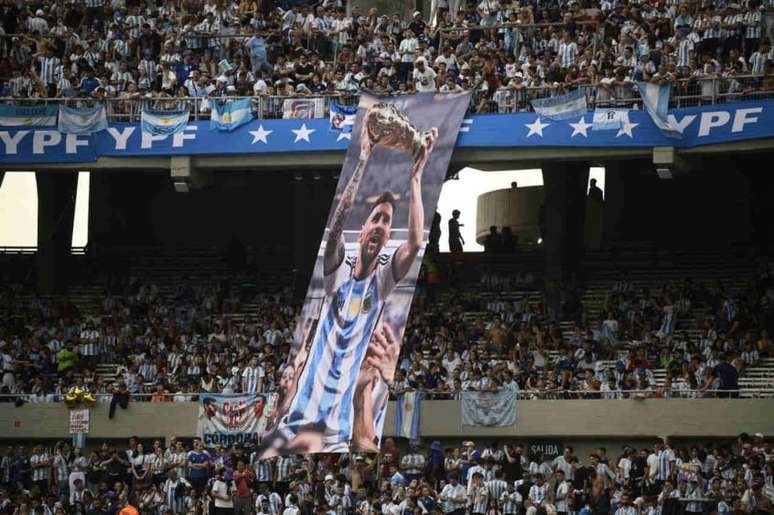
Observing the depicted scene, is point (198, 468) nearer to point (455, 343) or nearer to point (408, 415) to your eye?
point (408, 415)

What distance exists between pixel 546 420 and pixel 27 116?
1141cm

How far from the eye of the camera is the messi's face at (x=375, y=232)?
3447cm

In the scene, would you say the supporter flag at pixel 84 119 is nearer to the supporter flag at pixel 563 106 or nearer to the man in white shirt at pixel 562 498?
the supporter flag at pixel 563 106

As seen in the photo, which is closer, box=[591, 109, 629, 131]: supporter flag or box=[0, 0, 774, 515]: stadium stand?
box=[0, 0, 774, 515]: stadium stand

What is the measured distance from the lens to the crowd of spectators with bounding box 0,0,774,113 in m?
35.6

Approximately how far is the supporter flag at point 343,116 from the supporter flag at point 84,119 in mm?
4326

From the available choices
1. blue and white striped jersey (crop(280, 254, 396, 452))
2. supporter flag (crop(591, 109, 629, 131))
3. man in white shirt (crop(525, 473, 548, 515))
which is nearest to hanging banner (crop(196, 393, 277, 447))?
blue and white striped jersey (crop(280, 254, 396, 452))

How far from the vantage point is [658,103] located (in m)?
34.5

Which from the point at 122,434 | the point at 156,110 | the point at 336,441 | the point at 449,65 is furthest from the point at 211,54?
the point at 336,441

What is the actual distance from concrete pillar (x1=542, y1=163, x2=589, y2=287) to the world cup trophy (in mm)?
4372

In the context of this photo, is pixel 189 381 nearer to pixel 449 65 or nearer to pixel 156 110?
pixel 156 110

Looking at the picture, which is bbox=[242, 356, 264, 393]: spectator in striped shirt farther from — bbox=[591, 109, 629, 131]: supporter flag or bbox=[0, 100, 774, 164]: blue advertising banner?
bbox=[591, 109, 629, 131]: supporter flag

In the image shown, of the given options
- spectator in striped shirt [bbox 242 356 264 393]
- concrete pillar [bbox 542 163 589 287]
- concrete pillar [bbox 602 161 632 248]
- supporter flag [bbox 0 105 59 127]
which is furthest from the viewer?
concrete pillar [bbox 602 161 632 248]

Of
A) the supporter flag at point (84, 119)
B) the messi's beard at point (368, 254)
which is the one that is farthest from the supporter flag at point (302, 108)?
the supporter flag at point (84, 119)
